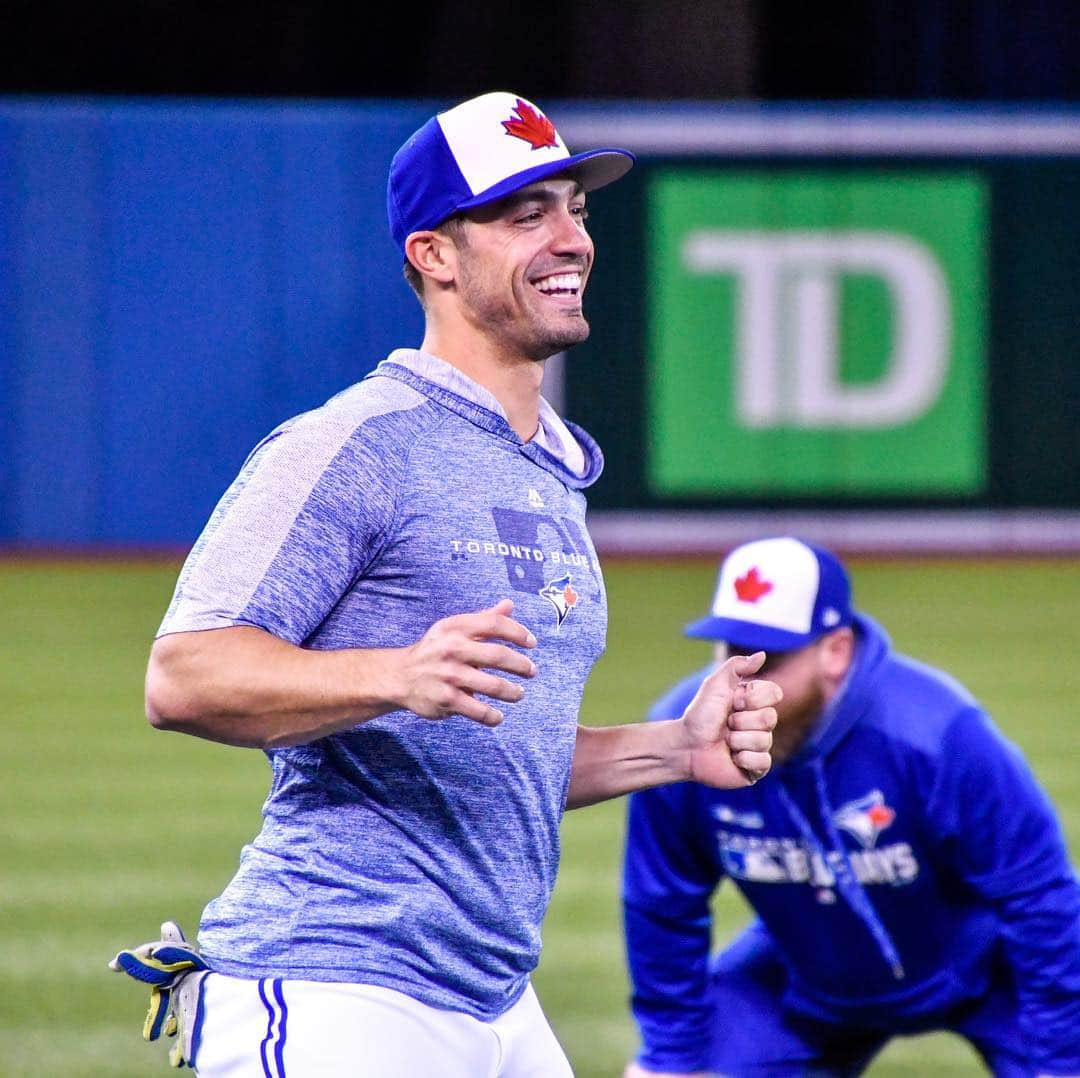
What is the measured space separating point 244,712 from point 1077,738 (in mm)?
8588

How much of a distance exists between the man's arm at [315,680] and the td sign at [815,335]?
46.1 feet

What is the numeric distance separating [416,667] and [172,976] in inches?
28.9

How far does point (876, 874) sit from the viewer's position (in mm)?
4855

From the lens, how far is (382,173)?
16688mm

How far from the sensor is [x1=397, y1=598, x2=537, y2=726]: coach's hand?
107 inches

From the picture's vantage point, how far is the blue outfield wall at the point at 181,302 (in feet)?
54.7

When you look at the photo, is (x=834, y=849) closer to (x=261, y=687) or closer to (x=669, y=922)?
(x=669, y=922)

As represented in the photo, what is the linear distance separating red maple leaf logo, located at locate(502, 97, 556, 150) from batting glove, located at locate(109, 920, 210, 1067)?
1.28 metres

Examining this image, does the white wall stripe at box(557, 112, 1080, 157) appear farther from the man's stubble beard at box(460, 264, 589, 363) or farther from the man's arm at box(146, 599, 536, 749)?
the man's arm at box(146, 599, 536, 749)

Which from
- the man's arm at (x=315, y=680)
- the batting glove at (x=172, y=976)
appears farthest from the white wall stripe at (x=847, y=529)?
the man's arm at (x=315, y=680)

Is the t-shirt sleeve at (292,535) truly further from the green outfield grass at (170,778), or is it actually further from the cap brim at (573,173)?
the green outfield grass at (170,778)

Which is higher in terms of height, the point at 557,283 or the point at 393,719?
the point at 557,283

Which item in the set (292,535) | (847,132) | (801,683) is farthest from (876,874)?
(847,132)

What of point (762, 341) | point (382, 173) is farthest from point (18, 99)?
point (762, 341)
